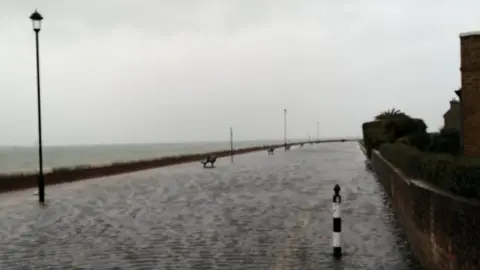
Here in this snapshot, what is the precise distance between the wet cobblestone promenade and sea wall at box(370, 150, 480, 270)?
500 mm

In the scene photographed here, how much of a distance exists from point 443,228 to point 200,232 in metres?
5.57

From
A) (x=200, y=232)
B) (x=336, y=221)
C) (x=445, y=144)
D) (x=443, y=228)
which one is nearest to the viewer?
(x=443, y=228)

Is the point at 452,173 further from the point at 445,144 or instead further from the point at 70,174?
the point at 70,174

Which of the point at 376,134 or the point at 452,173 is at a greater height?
the point at 376,134

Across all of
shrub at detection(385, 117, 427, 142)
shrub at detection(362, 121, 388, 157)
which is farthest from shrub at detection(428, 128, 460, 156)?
shrub at detection(362, 121, 388, 157)

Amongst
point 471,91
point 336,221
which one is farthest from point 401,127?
point 336,221

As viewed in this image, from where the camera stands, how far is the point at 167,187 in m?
23.5

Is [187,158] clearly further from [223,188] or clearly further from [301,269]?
[301,269]

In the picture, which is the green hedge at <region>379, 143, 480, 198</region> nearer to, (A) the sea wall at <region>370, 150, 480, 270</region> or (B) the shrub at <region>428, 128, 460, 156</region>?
(A) the sea wall at <region>370, 150, 480, 270</region>

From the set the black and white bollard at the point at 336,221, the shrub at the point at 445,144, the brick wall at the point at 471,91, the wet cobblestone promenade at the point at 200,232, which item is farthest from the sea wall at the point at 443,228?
the shrub at the point at 445,144

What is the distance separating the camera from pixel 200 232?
37.2 ft

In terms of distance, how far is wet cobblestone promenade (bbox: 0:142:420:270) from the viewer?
8641mm

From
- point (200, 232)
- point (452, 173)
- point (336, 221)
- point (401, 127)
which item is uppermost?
point (401, 127)

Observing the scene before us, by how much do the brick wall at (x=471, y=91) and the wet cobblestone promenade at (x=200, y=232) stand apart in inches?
116
